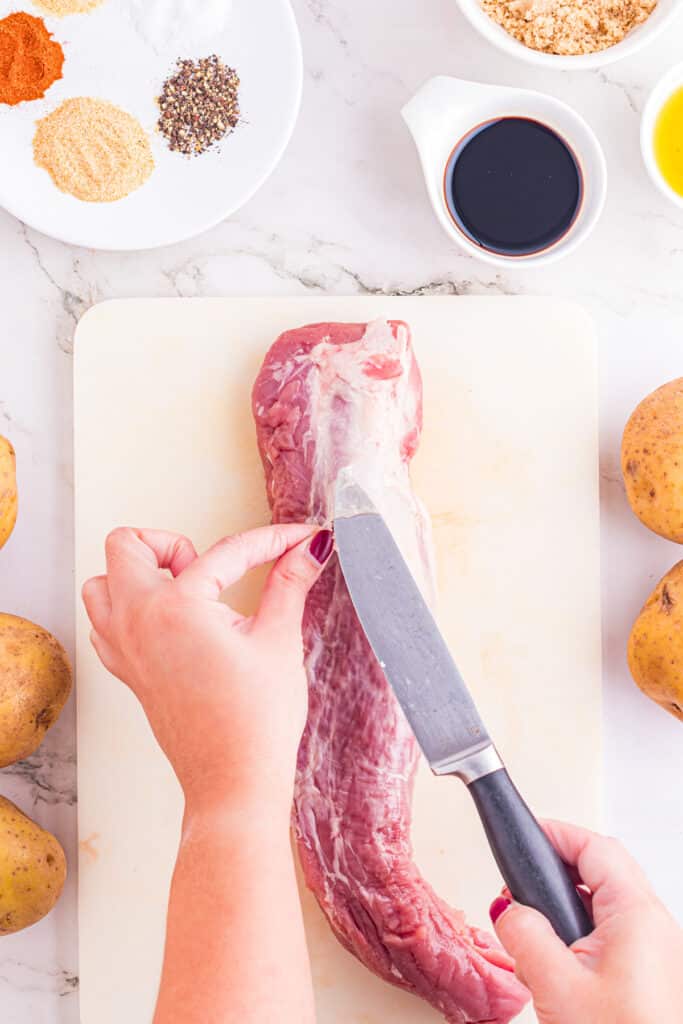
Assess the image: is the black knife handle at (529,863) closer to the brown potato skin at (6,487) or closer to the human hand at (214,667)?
the human hand at (214,667)

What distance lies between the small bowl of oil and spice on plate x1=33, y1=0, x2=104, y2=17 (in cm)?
92

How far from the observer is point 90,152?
1708 millimetres

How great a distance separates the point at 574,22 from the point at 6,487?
1.16 meters

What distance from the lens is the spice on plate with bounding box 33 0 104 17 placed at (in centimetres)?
171

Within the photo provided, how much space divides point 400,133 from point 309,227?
225 millimetres

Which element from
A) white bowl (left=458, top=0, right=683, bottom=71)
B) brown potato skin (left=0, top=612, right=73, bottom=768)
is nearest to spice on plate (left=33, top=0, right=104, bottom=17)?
white bowl (left=458, top=0, right=683, bottom=71)

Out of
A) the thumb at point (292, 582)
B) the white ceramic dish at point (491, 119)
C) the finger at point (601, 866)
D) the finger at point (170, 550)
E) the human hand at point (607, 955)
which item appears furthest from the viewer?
the white ceramic dish at point (491, 119)

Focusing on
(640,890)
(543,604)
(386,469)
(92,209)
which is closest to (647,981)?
(640,890)

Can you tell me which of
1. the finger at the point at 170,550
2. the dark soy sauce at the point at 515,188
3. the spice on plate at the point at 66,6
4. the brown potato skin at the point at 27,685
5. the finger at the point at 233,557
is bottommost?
the brown potato skin at the point at 27,685

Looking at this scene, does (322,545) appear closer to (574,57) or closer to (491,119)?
(491,119)

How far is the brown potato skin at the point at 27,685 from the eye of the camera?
154cm

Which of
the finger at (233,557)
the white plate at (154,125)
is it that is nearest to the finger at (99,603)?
the finger at (233,557)

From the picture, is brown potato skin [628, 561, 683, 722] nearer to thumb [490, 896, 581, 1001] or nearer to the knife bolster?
the knife bolster

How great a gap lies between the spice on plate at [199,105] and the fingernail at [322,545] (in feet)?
2.26
